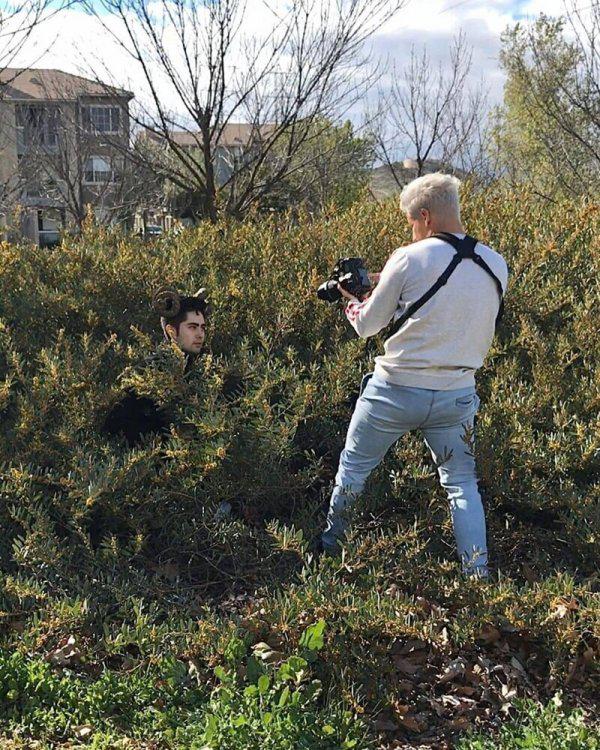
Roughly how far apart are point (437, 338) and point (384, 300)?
28cm

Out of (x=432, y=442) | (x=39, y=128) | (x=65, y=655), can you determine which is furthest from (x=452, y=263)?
(x=39, y=128)

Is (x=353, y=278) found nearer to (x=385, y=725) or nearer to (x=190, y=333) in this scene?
(x=190, y=333)

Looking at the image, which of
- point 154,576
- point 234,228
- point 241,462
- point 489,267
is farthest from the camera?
point 234,228

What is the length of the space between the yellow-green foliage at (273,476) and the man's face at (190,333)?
0.63ft

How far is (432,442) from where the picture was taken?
3803 mm

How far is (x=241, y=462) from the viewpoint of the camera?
4.20 meters

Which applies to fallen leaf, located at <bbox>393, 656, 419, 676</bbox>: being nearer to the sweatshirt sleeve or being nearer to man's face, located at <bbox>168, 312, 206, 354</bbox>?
the sweatshirt sleeve

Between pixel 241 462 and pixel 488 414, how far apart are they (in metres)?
1.31

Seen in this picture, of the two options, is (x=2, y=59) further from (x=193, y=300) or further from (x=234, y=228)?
(x=193, y=300)

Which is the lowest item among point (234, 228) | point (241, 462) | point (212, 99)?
point (241, 462)

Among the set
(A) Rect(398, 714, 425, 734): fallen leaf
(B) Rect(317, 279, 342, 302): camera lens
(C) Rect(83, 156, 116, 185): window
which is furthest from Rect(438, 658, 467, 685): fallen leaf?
(C) Rect(83, 156, 116, 185): window

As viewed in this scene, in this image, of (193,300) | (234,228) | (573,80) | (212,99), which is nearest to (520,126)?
(573,80)

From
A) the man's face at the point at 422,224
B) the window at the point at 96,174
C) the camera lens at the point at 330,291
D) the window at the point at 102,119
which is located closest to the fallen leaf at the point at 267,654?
the camera lens at the point at 330,291

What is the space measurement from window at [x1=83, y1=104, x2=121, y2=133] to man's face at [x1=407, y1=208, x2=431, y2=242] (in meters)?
7.20
